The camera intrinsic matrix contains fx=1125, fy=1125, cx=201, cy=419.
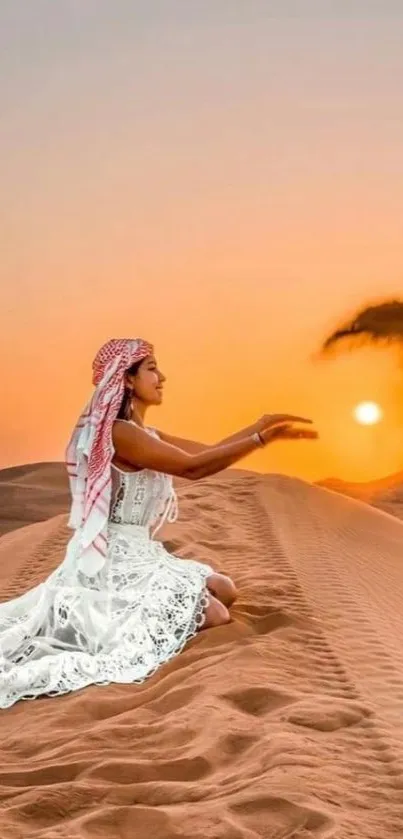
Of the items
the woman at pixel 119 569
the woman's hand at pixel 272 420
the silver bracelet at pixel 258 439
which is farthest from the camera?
the woman's hand at pixel 272 420

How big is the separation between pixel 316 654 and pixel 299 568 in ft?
10.5

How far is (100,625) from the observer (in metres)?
5.17

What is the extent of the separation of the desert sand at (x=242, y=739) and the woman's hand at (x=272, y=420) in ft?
3.17

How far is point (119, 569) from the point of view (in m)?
5.42

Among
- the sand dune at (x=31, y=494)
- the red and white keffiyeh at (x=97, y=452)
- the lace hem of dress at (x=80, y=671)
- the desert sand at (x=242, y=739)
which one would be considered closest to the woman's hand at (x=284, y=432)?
the red and white keffiyeh at (x=97, y=452)

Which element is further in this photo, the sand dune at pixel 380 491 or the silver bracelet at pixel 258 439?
the sand dune at pixel 380 491

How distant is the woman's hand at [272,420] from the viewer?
216 inches

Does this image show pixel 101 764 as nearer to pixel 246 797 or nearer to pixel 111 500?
pixel 246 797

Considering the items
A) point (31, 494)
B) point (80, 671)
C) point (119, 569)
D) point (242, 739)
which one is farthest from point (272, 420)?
point (31, 494)

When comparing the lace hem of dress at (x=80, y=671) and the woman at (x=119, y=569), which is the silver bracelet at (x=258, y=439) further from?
the lace hem of dress at (x=80, y=671)

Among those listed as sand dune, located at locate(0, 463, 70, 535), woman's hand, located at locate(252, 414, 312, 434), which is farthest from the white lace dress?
sand dune, located at locate(0, 463, 70, 535)

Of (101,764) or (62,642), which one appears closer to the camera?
(101,764)

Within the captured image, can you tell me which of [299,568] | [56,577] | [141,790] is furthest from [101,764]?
[299,568]

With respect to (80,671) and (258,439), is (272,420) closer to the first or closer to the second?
(258,439)
